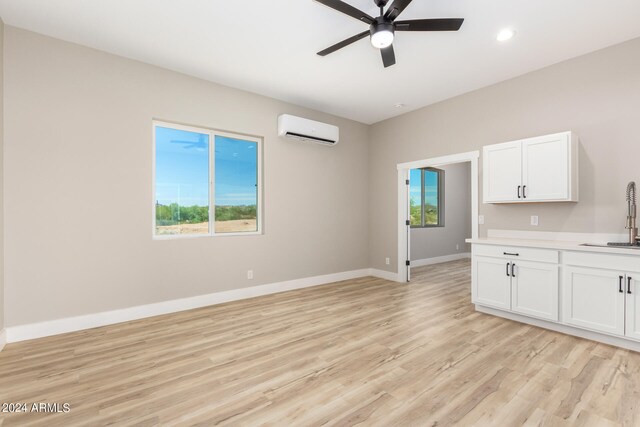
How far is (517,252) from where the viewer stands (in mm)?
3311

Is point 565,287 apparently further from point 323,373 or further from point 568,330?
point 323,373

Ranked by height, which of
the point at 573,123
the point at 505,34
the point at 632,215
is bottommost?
the point at 632,215

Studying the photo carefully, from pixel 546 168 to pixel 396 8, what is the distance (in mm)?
2385

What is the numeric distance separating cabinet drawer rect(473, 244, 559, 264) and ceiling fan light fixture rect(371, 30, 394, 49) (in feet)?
8.25

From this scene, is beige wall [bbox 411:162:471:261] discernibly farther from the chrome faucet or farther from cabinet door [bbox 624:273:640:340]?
cabinet door [bbox 624:273:640:340]

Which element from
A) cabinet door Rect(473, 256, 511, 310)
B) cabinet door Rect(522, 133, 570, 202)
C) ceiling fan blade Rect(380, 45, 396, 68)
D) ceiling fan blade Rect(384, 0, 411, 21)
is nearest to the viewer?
ceiling fan blade Rect(384, 0, 411, 21)

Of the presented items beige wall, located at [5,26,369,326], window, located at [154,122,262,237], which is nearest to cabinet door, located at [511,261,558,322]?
beige wall, located at [5,26,369,326]

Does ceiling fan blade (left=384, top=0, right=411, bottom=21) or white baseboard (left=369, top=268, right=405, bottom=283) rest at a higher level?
ceiling fan blade (left=384, top=0, right=411, bottom=21)

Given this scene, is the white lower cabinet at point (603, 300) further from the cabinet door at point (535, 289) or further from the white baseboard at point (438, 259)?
the white baseboard at point (438, 259)

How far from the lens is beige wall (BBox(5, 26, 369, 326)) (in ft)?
9.43

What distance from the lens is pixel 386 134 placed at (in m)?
5.57

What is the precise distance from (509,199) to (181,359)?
379 centimetres

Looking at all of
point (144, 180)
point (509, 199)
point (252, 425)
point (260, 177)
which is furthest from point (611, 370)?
point (144, 180)

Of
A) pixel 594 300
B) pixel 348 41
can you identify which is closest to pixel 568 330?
pixel 594 300
